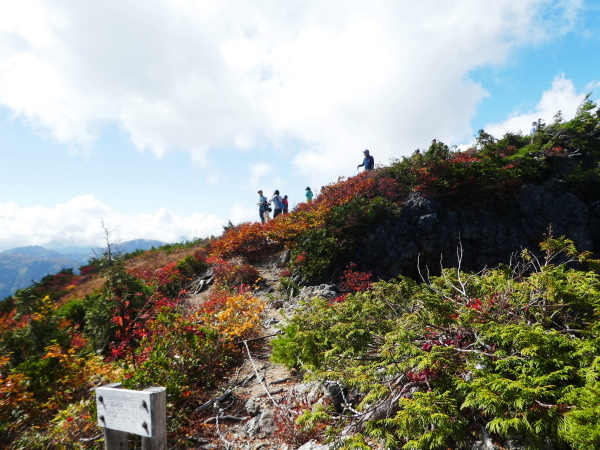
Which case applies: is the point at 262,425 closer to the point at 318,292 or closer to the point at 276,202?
the point at 318,292

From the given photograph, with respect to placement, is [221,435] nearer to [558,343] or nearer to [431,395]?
[431,395]

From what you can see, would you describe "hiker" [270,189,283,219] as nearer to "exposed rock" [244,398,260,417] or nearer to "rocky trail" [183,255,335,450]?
"rocky trail" [183,255,335,450]

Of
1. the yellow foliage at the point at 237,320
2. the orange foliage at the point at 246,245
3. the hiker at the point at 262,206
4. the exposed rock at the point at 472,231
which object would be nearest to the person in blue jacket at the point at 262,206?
the hiker at the point at 262,206

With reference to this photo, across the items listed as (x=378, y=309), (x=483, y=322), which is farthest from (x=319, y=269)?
(x=483, y=322)

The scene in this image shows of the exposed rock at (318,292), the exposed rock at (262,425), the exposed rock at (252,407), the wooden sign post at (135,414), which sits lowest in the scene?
the exposed rock at (262,425)

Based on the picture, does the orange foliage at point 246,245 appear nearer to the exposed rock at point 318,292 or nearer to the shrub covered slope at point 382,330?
the shrub covered slope at point 382,330

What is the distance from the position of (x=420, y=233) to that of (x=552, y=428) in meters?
10.2

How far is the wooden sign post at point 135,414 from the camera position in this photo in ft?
9.07

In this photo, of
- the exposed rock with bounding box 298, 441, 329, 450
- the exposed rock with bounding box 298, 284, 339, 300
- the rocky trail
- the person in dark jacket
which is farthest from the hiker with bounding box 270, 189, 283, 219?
the exposed rock with bounding box 298, 441, 329, 450

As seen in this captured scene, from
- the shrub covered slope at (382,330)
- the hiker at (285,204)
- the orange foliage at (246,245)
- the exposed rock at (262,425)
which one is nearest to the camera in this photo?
the shrub covered slope at (382,330)

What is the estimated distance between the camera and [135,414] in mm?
2836

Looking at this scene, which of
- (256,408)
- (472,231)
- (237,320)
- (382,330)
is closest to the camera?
(382,330)

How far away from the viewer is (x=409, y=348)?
2.94 metres

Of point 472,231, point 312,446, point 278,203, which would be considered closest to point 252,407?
point 312,446
